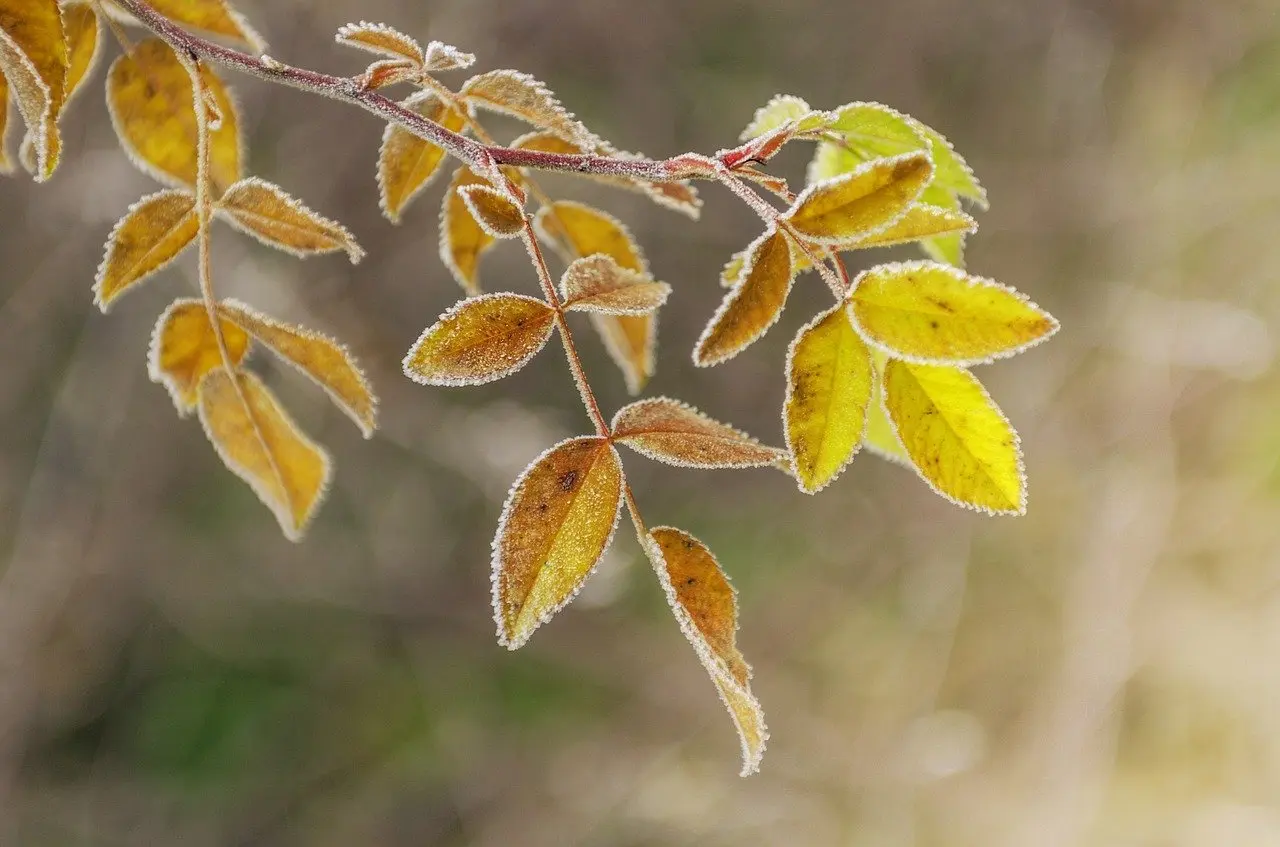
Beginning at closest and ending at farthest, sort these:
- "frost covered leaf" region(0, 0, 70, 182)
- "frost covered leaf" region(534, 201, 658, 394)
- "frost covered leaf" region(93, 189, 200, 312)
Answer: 1. "frost covered leaf" region(0, 0, 70, 182)
2. "frost covered leaf" region(93, 189, 200, 312)
3. "frost covered leaf" region(534, 201, 658, 394)

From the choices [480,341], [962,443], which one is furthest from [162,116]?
→ [962,443]

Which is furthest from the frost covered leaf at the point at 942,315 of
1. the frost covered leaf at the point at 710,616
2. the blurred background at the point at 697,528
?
the blurred background at the point at 697,528

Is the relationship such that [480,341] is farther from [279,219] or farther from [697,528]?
[697,528]

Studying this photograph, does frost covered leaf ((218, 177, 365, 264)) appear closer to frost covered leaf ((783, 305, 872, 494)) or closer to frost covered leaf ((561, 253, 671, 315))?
frost covered leaf ((561, 253, 671, 315))

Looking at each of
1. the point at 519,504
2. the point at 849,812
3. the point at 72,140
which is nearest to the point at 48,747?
the point at 72,140

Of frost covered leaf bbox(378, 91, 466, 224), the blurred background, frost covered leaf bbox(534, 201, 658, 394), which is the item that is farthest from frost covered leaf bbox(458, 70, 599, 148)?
the blurred background

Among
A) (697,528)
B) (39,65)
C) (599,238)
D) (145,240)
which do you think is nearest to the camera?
(39,65)

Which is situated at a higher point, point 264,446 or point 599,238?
point 599,238
